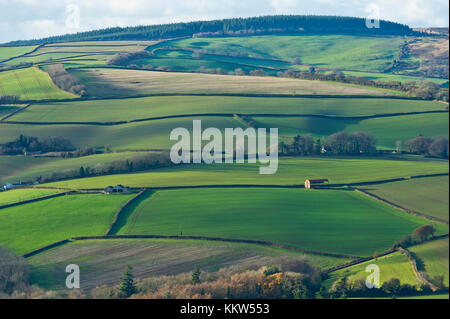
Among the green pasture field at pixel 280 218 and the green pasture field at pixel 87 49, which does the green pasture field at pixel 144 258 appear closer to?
the green pasture field at pixel 280 218

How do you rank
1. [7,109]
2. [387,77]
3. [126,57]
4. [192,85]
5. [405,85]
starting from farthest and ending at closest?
[126,57], [387,77], [192,85], [405,85], [7,109]

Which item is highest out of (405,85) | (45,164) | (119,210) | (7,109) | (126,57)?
(126,57)

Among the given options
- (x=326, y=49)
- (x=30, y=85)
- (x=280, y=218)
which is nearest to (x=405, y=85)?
(x=280, y=218)

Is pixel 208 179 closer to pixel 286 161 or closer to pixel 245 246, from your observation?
pixel 286 161

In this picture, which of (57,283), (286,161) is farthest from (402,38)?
(57,283)

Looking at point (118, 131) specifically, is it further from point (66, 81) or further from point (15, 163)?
point (66, 81)
